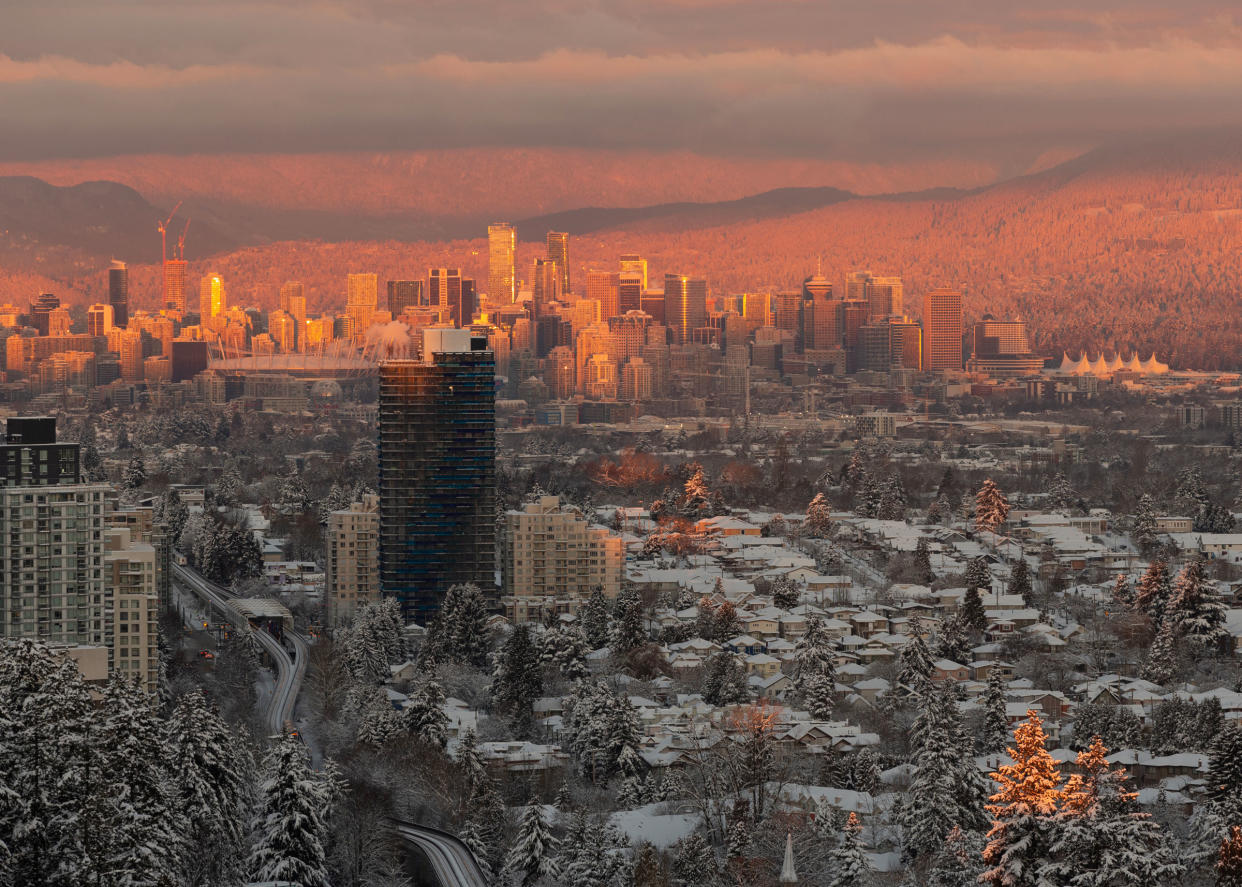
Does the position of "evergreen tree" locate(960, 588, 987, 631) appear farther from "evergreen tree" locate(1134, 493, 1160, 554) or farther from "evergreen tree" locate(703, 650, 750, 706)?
"evergreen tree" locate(1134, 493, 1160, 554)

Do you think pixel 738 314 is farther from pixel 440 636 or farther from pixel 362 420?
pixel 440 636

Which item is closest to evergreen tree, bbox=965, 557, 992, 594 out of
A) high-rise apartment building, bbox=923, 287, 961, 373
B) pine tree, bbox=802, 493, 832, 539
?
pine tree, bbox=802, 493, 832, 539

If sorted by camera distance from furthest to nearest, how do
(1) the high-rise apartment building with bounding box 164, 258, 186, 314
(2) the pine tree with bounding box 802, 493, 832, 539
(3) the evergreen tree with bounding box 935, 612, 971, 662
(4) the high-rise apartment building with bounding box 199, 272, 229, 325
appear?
(1) the high-rise apartment building with bounding box 164, 258, 186, 314, (4) the high-rise apartment building with bounding box 199, 272, 229, 325, (2) the pine tree with bounding box 802, 493, 832, 539, (3) the evergreen tree with bounding box 935, 612, 971, 662

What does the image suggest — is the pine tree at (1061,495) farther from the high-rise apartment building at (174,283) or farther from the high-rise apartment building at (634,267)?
the high-rise apartment building at (174,283)

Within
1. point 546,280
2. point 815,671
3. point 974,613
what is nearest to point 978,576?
point 974,613

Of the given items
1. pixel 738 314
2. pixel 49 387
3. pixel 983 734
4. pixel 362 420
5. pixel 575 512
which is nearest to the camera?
pixel 983 734

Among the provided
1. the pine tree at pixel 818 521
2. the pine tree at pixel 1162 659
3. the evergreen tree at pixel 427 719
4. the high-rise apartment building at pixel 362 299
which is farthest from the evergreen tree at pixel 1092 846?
the high-rise apartment building at pixel 362 299

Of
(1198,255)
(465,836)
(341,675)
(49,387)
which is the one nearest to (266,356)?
(49,387)
